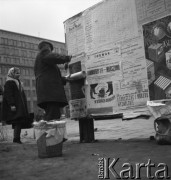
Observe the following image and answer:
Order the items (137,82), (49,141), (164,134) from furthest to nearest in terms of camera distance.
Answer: (137,82), (164,134), (49,141)

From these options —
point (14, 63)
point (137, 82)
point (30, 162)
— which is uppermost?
point (14, 63)

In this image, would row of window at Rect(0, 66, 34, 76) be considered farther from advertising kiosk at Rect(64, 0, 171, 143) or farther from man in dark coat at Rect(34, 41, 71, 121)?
man in dark coat at Rect(34, 41, 71, 121)

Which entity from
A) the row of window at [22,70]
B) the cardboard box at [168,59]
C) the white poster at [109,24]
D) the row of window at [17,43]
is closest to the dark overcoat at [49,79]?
the white poster at [109,24]

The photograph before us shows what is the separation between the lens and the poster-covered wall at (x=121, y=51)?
4941mm

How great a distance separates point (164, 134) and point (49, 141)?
68.8 inches

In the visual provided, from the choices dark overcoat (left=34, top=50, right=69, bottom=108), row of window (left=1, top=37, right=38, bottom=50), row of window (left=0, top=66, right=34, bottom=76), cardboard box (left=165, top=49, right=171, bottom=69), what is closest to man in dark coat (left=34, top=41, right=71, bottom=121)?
dark overcoat (left=34, top=50, right=69, bottom=108)

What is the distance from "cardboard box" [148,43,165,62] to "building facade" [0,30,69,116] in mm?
63333

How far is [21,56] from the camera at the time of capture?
7225 cm

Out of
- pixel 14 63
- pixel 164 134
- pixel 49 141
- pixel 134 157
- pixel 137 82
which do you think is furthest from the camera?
pixel 14 63

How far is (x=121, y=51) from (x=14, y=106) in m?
2.64

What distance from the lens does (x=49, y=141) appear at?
434 centimetres

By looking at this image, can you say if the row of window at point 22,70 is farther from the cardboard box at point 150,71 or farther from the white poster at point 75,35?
the cardboard box at point 150,71

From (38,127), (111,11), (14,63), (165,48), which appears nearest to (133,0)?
(111,11)

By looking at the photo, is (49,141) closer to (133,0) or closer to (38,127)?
(38,127)
